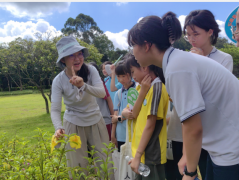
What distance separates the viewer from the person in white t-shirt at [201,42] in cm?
161

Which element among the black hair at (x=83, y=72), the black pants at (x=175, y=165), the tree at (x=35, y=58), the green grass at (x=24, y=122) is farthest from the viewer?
the tree at (x=35, y=58)

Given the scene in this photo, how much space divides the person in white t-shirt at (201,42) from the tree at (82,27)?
38.2 m

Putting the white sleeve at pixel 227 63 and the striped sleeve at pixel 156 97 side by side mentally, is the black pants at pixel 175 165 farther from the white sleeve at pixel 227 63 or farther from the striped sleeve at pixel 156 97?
the white sleeve at pixel 227 63

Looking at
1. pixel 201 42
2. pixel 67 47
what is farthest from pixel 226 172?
pixel 67 47

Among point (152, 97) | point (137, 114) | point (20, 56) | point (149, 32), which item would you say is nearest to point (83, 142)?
point (137, 114)

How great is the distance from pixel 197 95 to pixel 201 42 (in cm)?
104

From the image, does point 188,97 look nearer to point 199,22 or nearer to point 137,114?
point 137,114

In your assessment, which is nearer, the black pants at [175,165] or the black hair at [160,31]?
the black hair at [160,31]

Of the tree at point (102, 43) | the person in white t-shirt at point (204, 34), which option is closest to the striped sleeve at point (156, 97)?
the person in white t-shirt at point (204, 34)

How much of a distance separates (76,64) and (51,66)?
742 cm

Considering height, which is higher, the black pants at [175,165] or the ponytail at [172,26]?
the ponytail at [172,26]

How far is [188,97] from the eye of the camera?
836mm

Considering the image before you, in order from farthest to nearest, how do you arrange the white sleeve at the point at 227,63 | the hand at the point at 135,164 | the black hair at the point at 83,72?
the black hair at the point at 83,72, the white sleeve at the point at 227,63, the hand at the point at 135,164

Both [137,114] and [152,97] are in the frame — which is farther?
[137,114]
